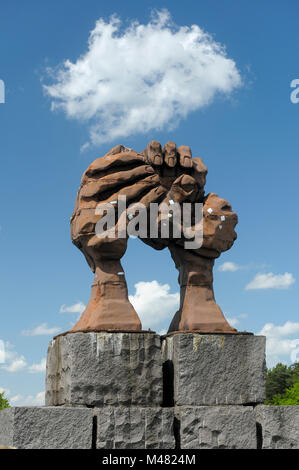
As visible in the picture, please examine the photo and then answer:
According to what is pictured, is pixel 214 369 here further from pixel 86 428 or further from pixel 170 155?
pixel 170 155

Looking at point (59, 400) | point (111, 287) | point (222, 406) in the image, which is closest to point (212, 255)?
point (111, 287)

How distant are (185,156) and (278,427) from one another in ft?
8.49

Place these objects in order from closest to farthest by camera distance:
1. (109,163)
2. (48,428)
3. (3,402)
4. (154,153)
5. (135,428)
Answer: (48,428) → (135,428) → (109,163) → (154,153) → (3,402)

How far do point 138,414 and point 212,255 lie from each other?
66.1 inches

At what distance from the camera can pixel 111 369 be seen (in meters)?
4.89

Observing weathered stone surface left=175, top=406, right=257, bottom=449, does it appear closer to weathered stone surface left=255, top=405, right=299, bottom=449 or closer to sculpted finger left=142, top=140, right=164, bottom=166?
weathered stone surface left=255, top=405, right=299, bottom=449

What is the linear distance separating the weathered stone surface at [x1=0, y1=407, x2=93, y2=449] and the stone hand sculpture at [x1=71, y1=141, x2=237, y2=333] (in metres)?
0.78

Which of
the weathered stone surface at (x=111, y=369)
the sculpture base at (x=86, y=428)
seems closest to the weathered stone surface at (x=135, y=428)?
the sculpture base at (x=86, y=428)

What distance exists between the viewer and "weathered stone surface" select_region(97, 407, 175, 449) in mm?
4703

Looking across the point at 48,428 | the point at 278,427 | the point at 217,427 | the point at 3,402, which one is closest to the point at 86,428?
the point at 48,428

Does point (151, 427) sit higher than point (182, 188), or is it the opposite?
point (182, 188)

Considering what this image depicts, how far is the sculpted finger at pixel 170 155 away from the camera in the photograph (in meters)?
5.68

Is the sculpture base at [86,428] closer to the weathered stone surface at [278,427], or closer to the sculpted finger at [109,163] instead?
the weathered stone surface at [278,427]

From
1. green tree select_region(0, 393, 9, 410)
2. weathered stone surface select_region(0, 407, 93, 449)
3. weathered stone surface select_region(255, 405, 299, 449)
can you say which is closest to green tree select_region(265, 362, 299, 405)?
green tree select_region(0, 393, 9, 410)
